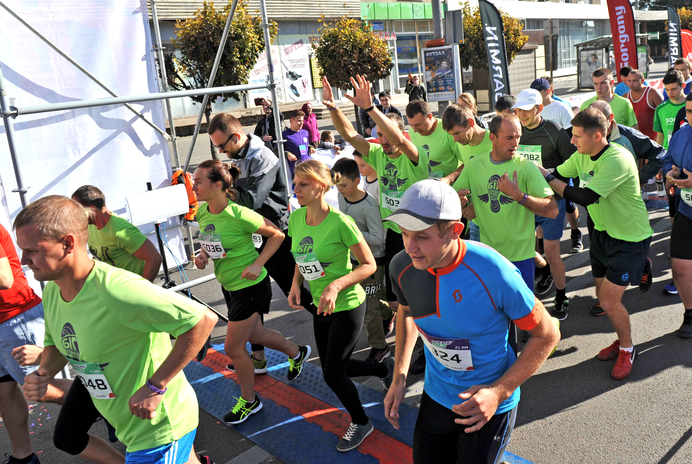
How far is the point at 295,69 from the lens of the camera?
2858 cm

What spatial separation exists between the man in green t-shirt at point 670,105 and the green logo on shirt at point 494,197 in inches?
165

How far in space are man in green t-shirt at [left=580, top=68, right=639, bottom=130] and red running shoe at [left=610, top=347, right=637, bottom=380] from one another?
431cm

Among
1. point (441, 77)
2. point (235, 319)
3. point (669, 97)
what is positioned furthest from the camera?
point (441, 77)

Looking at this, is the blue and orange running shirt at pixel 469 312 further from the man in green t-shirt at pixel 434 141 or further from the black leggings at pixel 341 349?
the man in green t-shirt at pixel 434 141

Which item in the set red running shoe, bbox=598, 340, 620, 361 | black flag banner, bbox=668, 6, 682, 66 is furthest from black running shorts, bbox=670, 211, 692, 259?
black flag banner, bbox=668, 6, 682, 66

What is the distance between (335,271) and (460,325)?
4.66 ft

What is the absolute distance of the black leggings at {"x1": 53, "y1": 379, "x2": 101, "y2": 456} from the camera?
2.87 meters

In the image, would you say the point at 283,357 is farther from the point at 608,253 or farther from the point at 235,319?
the point at 608,253

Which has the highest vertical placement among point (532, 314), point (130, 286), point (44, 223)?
point (44, 223)

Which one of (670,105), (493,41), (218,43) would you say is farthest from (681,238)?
(218,43)

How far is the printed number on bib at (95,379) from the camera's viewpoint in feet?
7.58

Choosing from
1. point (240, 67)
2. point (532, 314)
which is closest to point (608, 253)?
point (532, 314)

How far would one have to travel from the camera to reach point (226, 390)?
440 cm

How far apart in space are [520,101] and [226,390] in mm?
3716
